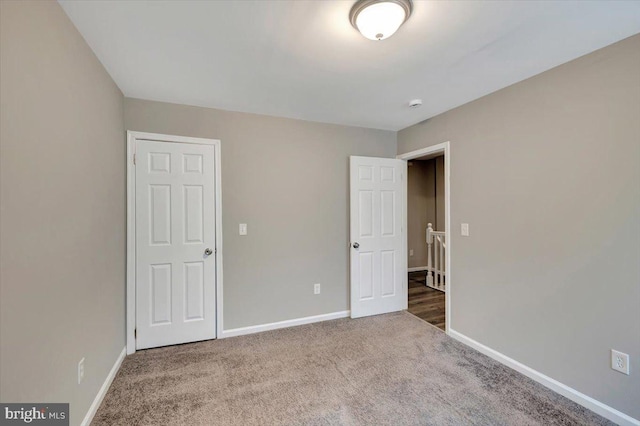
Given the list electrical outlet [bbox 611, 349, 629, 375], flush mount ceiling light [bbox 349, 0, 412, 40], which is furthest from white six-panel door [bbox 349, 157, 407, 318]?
electrical outlet [bbox 611, 349, 629, 375]

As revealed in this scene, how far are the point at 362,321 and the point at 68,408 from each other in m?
2.63

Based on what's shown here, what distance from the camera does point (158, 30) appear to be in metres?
1.62

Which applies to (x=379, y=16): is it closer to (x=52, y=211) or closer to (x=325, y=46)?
(x=325, y=46)

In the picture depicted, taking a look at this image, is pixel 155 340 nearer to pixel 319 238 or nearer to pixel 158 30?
pixel 319 238

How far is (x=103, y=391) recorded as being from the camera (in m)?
1.94

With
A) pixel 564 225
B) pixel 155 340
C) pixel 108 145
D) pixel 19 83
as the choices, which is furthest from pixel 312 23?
pixel 155 340

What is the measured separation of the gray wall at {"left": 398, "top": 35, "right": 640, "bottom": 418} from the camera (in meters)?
1.70

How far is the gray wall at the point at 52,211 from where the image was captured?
1056 millimetres

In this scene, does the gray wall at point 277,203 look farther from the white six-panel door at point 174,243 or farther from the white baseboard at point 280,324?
the white six-panel door at point 174,243

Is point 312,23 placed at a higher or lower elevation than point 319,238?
higher

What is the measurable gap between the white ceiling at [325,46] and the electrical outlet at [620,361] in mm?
1982

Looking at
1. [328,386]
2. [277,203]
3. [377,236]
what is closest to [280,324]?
[328,386]

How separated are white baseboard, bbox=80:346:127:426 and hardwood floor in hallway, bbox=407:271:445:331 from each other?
3.16 meters

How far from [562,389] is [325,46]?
9.68ft
